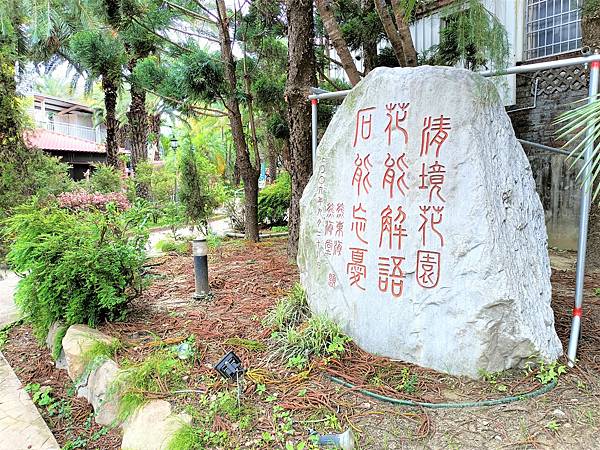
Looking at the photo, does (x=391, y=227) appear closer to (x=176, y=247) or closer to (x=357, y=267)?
(x=357, y=267)

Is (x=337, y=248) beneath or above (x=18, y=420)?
above

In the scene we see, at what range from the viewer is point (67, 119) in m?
22.6

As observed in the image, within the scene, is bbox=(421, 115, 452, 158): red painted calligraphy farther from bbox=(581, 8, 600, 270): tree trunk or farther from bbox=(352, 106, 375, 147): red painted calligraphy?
bbox=(581, 8, 600, 270): tree trunk

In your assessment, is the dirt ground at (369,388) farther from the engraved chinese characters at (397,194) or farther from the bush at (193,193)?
the bush at (193,193)

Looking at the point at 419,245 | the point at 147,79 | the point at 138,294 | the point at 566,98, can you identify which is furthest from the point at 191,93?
the point at 566,98

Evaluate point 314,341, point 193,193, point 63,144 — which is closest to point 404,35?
point 314,341

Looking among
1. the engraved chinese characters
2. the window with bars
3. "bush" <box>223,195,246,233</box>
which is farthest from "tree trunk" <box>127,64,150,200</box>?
the engraved chinese characters

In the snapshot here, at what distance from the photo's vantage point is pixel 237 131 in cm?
650

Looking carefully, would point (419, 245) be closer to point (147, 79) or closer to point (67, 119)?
point (147, 79)

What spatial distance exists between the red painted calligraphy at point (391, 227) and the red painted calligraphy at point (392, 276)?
78 millimetres

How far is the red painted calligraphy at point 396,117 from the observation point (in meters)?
2.44

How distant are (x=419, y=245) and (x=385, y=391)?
2.57 feet

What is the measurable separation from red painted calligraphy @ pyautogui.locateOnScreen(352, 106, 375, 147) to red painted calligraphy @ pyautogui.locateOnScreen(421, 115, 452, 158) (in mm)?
331

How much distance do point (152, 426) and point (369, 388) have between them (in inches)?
42.2
